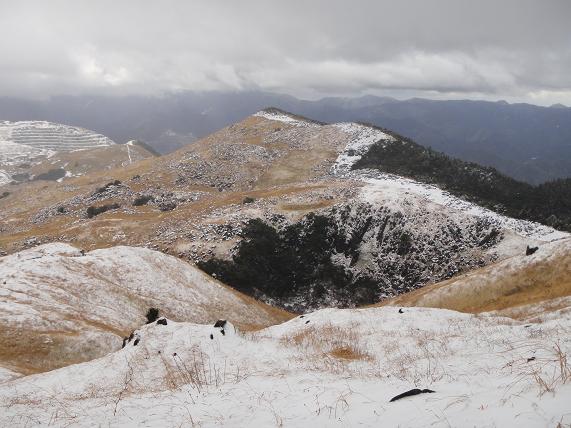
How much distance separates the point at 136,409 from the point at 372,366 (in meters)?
9.66

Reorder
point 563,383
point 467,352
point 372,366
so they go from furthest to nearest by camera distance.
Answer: point 372,366 < point 467,352 < point 563,383

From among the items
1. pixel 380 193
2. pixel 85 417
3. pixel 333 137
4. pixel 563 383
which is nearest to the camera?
pixel 563 383

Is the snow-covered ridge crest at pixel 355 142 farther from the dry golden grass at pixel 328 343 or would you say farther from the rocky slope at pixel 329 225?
the dry golden grass at pixel 328 343

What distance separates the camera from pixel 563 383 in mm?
8406

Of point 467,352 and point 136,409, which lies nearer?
point 136,409

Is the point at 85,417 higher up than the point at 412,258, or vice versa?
the point at 85,417

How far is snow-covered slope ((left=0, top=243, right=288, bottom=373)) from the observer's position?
28.9 meters

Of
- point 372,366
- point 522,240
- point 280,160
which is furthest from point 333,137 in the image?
point 372,366

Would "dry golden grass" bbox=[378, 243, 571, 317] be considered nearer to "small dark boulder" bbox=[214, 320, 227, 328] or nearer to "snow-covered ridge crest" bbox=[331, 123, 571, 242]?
"snow-covered ridge crest" bbox=[331, 123, 571, 242]

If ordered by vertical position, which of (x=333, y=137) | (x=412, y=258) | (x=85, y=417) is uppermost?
(x=333, y=137)

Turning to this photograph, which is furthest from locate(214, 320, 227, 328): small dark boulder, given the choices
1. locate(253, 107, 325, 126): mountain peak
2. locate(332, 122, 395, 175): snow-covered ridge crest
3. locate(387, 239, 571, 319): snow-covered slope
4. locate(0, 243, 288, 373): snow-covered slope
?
locate(253, 107, 325, 126): mountain peak

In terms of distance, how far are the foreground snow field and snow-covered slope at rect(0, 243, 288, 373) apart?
10096 millimetres

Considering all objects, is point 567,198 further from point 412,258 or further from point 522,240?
point 412,258

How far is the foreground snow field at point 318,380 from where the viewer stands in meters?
8.81
